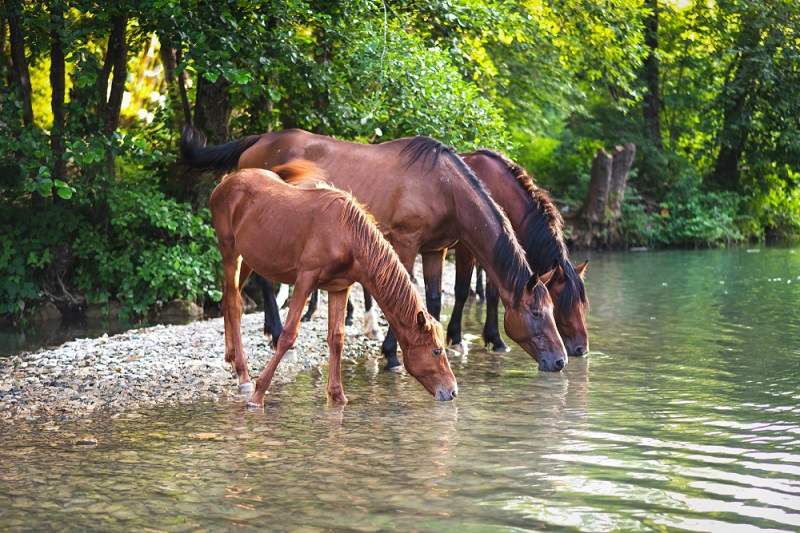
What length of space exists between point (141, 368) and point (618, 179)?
21.2 metres

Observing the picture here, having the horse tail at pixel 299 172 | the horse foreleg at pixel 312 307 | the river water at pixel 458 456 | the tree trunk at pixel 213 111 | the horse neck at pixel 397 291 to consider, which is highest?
the tree trunk at pixel 213 111

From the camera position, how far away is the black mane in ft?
26.5

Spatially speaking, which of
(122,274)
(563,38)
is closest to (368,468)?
(122,274)

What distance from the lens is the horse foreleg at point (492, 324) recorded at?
9.87m

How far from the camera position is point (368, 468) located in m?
5.50

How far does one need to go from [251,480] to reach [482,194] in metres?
4.05

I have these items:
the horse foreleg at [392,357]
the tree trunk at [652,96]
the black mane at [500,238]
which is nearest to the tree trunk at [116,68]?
the black mane at [500,238]

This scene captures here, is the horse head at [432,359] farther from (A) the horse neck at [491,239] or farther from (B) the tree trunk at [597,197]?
(B) the tree trunk at [597,197]

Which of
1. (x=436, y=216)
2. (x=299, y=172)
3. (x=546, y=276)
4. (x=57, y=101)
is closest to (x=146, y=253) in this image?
(x=57, y=101)

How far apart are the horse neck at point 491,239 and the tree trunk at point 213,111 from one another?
6.10 metres

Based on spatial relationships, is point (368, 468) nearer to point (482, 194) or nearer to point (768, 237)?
point (482, 194)

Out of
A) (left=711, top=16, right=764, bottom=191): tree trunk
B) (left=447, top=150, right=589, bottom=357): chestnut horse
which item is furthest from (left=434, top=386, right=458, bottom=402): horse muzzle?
(left=711, top=16, right=764, bottom=191): tree trunk

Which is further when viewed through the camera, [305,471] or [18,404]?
[18,404]

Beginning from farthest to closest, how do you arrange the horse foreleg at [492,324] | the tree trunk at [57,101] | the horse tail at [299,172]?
the tree trunk at [57,101], the horse foreleg at [492,324], the horse tail at [299,172]
